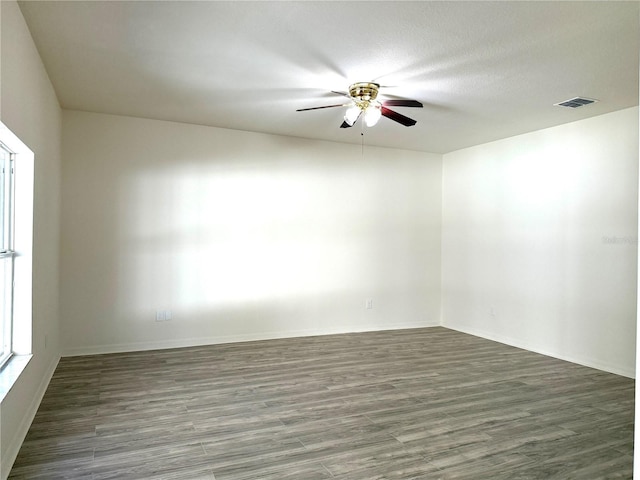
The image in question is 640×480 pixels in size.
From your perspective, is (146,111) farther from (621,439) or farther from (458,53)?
(621,439)

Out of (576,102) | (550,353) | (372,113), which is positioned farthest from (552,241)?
(372,113)

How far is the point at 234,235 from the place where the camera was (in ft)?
18.0

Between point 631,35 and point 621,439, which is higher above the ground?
point 631,35

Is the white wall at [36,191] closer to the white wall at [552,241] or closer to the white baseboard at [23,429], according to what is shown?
the white baseboard at [23,429]

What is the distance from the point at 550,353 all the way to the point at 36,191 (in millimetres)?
5340

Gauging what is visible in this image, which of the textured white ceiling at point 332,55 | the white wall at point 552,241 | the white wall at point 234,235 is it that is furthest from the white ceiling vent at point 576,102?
the white wall at point 234,235

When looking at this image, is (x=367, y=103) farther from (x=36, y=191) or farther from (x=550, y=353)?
(x=550, y=353)

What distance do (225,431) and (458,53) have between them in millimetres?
3092

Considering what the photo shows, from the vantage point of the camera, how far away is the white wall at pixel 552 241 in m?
4.39

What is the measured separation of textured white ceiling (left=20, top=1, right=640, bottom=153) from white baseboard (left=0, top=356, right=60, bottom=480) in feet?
8.25

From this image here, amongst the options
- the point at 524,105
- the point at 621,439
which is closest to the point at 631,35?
the point at 524,105

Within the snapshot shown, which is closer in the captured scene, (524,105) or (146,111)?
(524,105)

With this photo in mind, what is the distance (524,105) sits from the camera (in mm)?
4301

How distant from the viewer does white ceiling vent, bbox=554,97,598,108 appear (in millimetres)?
4066
